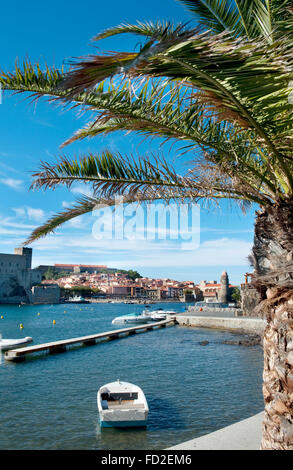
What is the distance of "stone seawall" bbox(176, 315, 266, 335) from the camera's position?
34.7 m

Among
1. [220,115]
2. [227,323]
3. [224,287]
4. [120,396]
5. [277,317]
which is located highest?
[220,115]

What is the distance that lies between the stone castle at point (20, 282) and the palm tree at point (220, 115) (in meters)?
123

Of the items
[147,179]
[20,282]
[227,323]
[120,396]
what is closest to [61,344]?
[120,396]

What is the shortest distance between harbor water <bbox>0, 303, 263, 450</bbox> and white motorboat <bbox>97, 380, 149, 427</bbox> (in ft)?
0.99

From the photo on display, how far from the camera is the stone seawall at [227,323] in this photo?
34.7 m

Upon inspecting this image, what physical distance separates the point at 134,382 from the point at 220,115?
1579 cm

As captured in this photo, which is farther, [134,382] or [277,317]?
[134,382]

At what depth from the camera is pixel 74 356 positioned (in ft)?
78.9

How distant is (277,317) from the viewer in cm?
420

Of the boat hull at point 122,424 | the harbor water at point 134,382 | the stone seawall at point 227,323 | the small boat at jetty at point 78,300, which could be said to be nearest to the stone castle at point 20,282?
the small boat at jetty at point 78,300

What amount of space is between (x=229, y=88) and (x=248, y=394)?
48.4 ft

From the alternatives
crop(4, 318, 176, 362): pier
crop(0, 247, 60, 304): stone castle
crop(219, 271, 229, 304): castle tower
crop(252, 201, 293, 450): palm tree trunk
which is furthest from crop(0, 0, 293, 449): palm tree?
crop(0, 247, 60, 304): stone castle

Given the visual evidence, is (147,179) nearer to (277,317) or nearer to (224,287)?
(277,317)

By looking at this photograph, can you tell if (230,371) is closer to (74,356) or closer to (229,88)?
(74,356)
